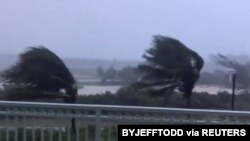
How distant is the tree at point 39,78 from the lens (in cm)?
1230

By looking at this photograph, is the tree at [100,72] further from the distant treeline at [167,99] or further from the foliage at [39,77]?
the foliage at [39,77]

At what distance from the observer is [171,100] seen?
1327 centimetres

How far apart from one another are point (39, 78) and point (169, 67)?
3.04 meters

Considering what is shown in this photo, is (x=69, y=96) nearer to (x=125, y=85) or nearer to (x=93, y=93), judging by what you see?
(x=93, y=93)

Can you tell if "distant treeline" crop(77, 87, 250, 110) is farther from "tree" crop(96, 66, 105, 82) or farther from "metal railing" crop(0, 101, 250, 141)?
"metal railing" crop(0, 101, 250, 141)

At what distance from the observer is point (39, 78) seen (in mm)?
12750

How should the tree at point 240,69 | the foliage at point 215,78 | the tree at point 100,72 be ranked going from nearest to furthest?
1. the tree at point 240,69
2. the foliage at point 215,78
3. the tree at point 100,72

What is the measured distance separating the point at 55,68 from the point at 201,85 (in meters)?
3.25

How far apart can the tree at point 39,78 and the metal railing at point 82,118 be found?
451 cm

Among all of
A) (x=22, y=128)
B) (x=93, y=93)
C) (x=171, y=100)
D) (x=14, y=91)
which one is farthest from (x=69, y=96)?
(x=22, y=128)

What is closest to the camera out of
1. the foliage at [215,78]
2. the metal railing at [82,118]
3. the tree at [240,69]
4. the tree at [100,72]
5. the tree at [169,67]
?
the metal railing at [82,118]

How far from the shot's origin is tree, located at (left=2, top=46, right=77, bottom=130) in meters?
12.3

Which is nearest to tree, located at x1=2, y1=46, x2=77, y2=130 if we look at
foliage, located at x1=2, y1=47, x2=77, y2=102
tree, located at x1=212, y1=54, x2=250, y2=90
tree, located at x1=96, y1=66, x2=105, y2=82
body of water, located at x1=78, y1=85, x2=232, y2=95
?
foliage, located at x1=2, y1=47, x2=77, y2=102

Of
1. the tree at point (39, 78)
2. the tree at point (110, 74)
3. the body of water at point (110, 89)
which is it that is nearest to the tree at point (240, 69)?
the body of water at point (110, 89)
